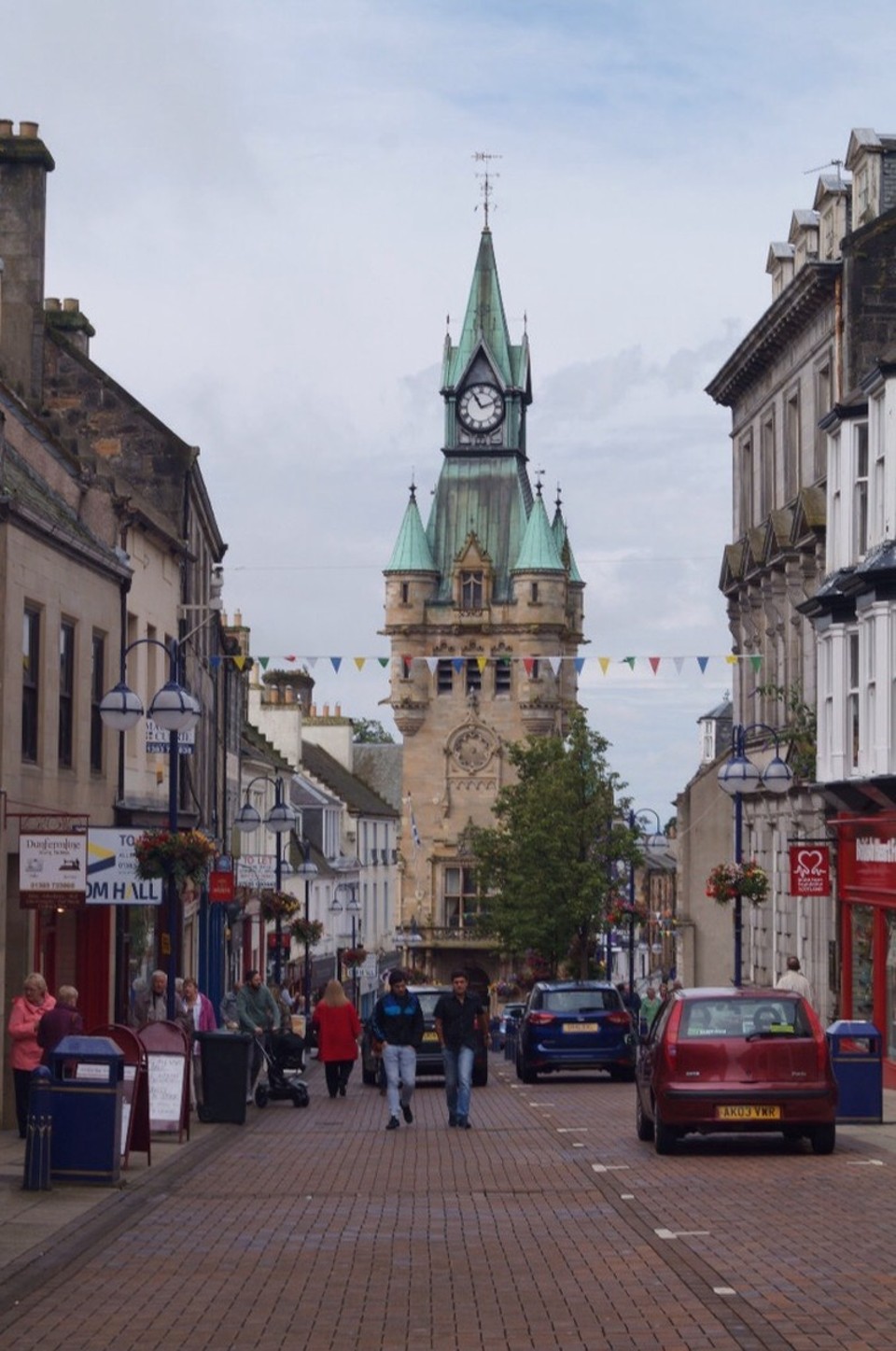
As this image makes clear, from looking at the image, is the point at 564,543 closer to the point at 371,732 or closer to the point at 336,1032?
the point at 371,732

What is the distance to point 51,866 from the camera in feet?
75.2

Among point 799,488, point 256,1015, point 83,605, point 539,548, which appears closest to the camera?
point 83,605

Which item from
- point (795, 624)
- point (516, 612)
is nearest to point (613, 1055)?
point (795, 624)

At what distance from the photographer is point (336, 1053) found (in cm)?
3072

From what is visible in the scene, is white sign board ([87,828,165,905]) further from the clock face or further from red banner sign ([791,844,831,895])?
the clock face

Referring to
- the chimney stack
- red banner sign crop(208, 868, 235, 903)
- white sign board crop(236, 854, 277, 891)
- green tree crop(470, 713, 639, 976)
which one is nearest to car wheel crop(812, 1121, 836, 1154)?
red banner sign crop(208, 868, 235, 903)

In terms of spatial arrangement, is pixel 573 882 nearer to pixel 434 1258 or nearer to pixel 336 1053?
pixel 336 1053

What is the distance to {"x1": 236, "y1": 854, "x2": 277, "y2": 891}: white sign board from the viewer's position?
44812mm

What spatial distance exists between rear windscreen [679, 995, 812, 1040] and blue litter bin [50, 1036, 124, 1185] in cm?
525

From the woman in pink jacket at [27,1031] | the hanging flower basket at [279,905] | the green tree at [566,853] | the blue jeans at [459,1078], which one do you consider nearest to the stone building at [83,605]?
the hanging flower basket at [279,905]

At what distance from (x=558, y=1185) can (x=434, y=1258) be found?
14.3ft

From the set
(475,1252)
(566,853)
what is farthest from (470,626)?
(475,1252)

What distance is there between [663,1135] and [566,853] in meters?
53.8

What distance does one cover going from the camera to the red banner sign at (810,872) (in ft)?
117
